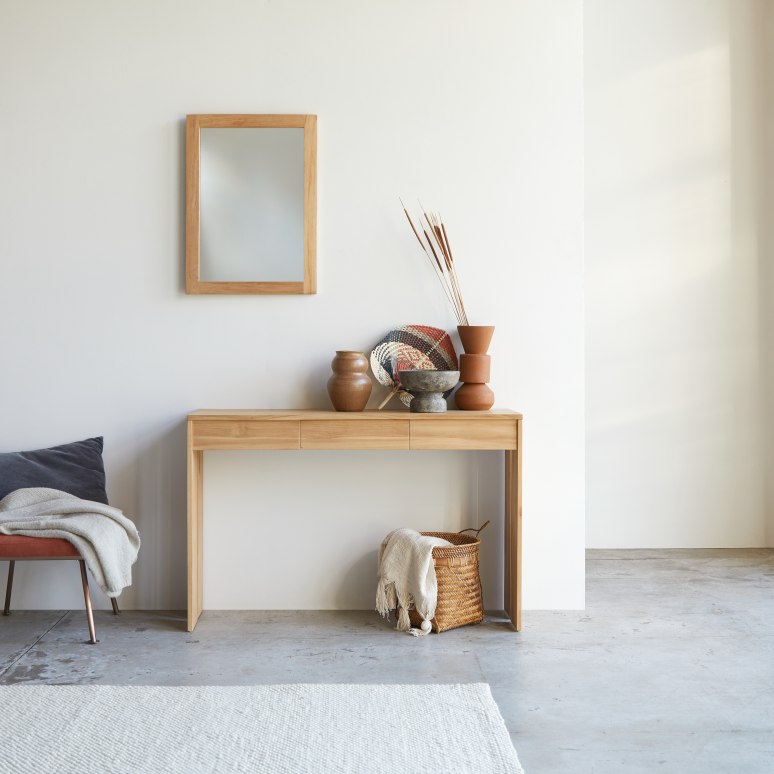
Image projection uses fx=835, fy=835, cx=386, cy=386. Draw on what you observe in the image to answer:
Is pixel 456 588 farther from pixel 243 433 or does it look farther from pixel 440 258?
pixel 440 258

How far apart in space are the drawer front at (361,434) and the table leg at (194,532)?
0.47 metres

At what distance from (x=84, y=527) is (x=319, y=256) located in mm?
1499

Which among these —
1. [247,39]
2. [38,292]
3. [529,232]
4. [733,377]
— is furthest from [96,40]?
[733,377]

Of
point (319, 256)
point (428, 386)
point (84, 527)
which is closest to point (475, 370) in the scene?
point (428, 386)

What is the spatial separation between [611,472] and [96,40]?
355cm

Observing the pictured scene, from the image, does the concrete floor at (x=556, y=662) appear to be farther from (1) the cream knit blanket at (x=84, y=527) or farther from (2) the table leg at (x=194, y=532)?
(1) the cream knit blanket at (x=84, y=527)

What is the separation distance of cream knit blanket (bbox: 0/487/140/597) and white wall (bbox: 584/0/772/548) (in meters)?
2.80

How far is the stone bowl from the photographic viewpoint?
3.45 meters

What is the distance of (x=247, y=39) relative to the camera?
12.1 ft

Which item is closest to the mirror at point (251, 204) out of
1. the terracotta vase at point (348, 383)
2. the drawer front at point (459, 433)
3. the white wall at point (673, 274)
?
the terracotta vase at point (348, 383)

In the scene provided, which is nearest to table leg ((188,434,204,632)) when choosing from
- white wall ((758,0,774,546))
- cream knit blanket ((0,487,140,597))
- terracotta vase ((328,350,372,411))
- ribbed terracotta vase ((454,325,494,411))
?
cream knit blanket ((0,487,140,597))

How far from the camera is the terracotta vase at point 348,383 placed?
3504 millimetres

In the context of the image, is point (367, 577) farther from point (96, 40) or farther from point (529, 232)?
point (96, 40)

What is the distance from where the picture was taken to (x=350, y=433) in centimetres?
337
